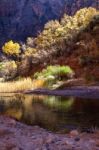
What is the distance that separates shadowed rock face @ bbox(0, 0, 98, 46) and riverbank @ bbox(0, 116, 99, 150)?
5981 centimetres

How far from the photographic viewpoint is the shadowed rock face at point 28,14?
71.6 m

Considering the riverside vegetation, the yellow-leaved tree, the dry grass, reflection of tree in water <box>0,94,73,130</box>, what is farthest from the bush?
reflection of tree in water <box>0,94,73,130</box>

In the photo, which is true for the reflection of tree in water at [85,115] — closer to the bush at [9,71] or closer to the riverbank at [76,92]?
the riverbank at [76,92]

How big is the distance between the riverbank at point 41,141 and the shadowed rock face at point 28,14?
5981 cm

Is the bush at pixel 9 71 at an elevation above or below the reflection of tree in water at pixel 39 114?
above

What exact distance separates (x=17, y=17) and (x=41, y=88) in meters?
47.1

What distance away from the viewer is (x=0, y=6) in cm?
Answer: 7775

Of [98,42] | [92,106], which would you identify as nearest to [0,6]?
[98,42]

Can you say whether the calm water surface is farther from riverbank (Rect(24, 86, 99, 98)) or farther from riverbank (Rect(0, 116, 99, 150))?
riverbank (Rect(24, 86, 99, 98))

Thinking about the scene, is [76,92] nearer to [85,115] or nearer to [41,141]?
[85,115]

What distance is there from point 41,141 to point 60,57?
108 ft

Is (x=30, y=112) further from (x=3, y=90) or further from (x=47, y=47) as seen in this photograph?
(x=47, y=47)

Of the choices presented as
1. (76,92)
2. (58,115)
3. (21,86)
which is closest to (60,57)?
(21,86)

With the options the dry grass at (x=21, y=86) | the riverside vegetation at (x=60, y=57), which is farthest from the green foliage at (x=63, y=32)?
the dry grass at (x=21, y=86)
